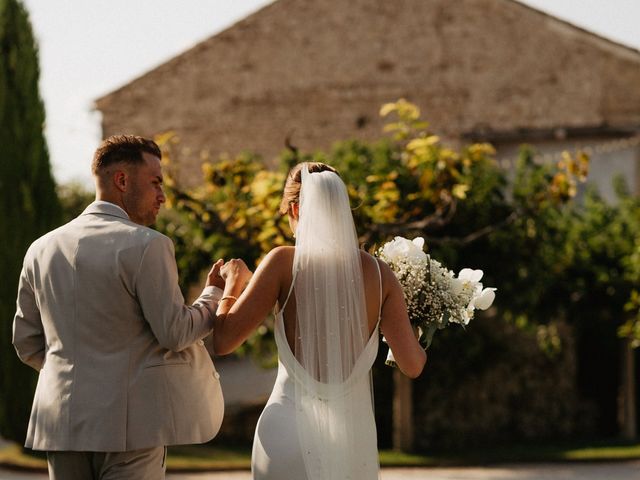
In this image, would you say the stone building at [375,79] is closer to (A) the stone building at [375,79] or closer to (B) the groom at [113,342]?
(A) the stone building at [375,79]

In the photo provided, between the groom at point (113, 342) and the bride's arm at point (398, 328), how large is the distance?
2.51 feet

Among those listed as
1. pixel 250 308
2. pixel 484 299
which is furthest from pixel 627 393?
pixel 250 308

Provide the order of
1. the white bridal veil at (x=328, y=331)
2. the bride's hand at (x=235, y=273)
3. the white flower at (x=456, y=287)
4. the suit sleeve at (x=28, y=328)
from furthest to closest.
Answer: the white flower at (x=456, y=287) < the bride's hand at (x=235, y=273) < the white bridal veil at (x=328, y=331) < the suit sleeve at (x=28, y=328)

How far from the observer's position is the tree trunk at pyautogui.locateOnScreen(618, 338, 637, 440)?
13.7 metres

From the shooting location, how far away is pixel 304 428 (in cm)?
391

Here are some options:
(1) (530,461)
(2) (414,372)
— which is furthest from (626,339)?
(2) (414,372)

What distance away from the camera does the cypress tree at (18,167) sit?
1172 centimetres

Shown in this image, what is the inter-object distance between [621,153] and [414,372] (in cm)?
1559

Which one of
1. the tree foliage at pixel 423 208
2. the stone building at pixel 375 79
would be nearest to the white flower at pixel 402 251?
the tree foliage at pixel 423 208

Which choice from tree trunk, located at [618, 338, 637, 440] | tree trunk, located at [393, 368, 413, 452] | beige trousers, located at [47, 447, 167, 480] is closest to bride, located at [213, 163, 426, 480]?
beige trousers, located at [47, 447, 167, 480]

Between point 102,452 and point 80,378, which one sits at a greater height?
point 80,378

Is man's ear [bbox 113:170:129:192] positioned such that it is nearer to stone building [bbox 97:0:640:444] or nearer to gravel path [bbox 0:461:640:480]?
gravel path [bbox 0:461:640:480]

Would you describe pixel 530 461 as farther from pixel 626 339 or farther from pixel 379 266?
pixel 379 266

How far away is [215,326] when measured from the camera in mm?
3809
